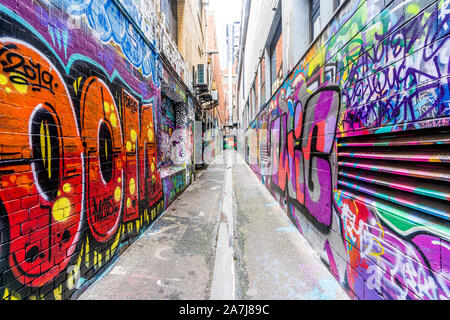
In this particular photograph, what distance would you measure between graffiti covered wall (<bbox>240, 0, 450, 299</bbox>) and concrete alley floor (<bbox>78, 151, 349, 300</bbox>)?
39cm

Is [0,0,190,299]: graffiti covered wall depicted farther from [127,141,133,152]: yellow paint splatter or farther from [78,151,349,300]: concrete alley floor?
[78,151,349,300]: concrete alley floor

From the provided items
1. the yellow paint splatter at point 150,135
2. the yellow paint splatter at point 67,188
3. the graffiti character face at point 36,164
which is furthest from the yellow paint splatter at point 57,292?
the yellow paint splatter at point 150,135

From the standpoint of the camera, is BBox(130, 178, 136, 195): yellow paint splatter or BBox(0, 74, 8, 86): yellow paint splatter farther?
BBox(130, 178, 136, 195): yellow paint splatter

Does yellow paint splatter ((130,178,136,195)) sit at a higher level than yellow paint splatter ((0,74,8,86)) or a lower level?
lower

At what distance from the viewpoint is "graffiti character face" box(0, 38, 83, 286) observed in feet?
5.04

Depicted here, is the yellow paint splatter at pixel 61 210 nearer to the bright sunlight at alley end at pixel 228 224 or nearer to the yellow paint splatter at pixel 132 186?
the bright sunlight at alley end at pixel 228 224

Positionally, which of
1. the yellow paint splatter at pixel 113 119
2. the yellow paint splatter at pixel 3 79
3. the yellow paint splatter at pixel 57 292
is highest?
the yellow paint splatter at pixel 3 79

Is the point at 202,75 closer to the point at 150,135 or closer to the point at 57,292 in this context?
the point at 150,135

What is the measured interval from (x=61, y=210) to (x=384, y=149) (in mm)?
3202

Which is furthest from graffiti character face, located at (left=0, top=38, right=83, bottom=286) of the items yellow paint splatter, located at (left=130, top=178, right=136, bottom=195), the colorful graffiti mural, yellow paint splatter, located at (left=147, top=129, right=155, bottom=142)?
the colorful graffiti mural

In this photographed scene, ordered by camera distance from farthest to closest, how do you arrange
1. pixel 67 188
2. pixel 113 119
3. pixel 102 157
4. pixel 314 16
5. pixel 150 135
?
1. pixel 150 135
2. pixel 314 16
3. pixel 113 119
4. pixel 102 157
5. pixel 67 188

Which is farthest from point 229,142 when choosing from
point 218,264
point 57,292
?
point 57,292

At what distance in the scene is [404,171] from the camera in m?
1.52

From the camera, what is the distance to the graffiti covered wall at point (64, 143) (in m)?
1.56
